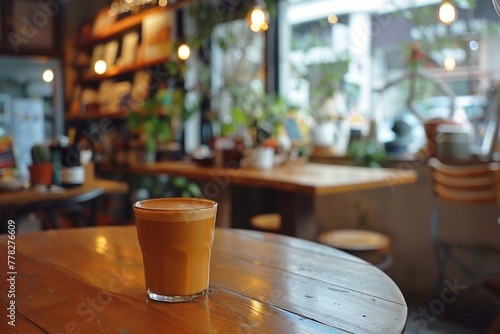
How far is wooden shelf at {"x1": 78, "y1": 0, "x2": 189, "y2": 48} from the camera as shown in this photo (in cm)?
441

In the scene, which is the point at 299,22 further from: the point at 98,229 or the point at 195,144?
the point at 98,229

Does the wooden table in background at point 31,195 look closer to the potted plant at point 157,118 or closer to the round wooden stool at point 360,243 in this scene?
the round wooden stool at point 360,243

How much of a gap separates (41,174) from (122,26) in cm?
312

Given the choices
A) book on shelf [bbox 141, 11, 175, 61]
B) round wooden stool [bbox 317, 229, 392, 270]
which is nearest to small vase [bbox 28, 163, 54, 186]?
Answer: round wooden stool [bbox 317, 229, 392, 270]

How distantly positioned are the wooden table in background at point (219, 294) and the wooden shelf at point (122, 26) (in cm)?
367

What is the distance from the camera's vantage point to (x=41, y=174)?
2.48 metres

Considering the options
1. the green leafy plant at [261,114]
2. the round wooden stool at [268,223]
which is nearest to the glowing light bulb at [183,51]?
the green leafy plant at [261,114]

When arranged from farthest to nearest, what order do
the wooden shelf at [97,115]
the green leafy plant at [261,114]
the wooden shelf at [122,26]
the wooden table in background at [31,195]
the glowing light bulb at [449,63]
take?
the wooden shelf at [97,115] < the wooden shelf at [122,26] < the glowing light bulb at [449,63] < the green leafy plant at [261,114] < the wooden table in background at [31,195]

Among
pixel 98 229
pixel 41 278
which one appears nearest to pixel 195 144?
pixel 98 229

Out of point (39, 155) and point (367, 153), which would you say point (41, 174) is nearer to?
point (39, 155)

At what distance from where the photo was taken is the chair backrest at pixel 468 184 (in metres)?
2.52

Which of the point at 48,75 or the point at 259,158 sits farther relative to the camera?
the point at 48,75

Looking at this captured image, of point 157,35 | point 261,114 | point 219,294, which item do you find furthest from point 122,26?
point 219,294

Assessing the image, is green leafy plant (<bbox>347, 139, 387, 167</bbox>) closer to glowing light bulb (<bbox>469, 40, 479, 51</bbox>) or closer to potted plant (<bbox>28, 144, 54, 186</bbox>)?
glowing light bulb (<bbox>469, 40, 479, 51</bbox>)
